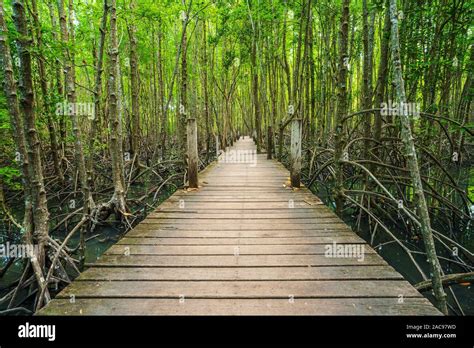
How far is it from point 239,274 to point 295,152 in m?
3.43

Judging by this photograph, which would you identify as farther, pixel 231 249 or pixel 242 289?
pixel 231 249

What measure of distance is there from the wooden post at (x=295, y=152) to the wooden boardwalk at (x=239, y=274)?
1608 millimetres

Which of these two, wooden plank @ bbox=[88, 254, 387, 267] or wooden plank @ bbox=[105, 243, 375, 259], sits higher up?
wooden plank @ bbox=[105, 243, 375, 259]

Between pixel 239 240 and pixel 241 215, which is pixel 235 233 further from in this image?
pixel 241 215

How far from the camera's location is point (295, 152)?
5.37 meters

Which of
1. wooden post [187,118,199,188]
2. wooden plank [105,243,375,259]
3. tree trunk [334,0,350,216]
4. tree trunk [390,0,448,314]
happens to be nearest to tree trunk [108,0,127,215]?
wooden post [187,118,199,188]

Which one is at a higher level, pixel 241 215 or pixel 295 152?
pixel 295 152

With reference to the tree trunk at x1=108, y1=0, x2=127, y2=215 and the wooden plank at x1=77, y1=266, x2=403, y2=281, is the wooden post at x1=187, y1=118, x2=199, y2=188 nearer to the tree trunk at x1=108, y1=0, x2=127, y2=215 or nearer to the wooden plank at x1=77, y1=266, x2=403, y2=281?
the tree trunk at x1=108, y1=0, x2=127, y2=215

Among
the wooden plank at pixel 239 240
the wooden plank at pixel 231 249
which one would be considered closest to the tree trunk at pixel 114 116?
the wooden plank at pixel 239 240

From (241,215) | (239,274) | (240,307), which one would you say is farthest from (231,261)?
(241,215)

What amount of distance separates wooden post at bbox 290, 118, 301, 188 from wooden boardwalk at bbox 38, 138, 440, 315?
1608 millimetres

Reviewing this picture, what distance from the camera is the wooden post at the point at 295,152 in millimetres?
5367

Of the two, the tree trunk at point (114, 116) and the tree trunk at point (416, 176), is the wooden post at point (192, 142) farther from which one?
the tree trunk at point (416, 176)

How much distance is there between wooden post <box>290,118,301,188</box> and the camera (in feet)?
17.6
